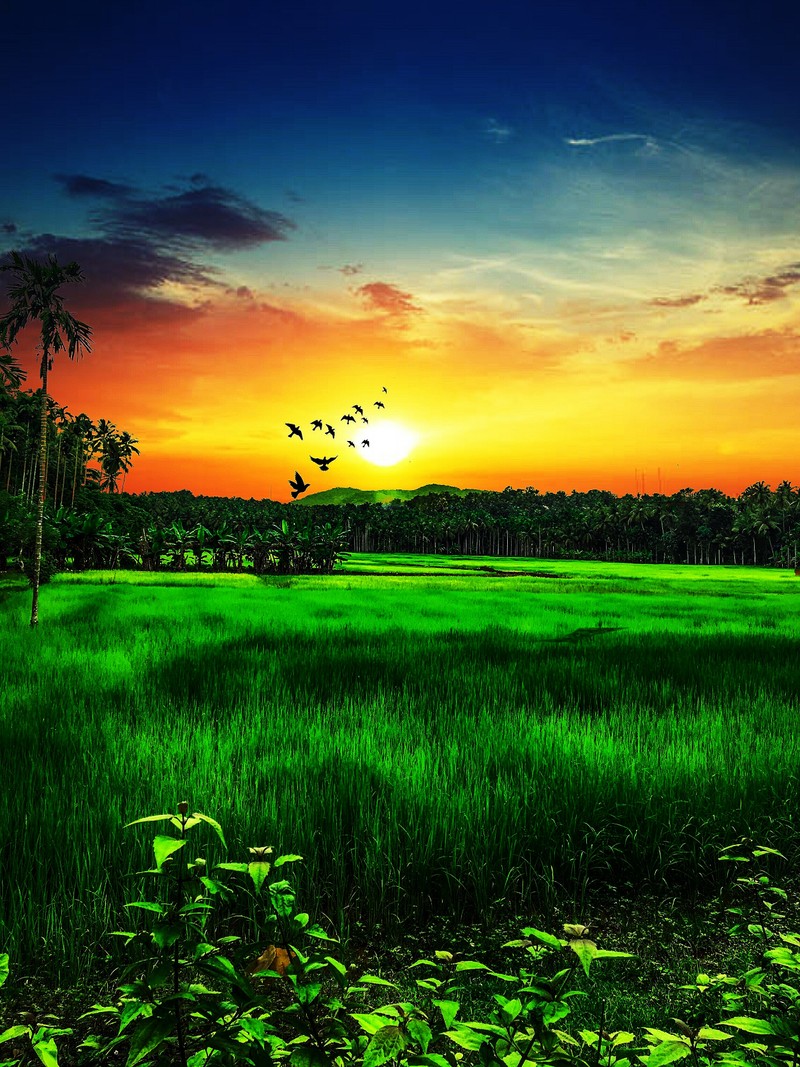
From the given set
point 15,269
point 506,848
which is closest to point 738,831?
point 506,848

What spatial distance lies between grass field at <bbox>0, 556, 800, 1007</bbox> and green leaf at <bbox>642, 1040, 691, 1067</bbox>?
6.73 feet

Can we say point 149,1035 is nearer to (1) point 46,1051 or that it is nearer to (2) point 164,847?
(2) point 164,847

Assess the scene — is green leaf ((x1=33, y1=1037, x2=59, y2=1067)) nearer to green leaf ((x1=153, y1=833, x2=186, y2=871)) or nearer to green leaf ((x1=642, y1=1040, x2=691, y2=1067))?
green leaf ((x1=153, y1=833, x2=186, y2=871))

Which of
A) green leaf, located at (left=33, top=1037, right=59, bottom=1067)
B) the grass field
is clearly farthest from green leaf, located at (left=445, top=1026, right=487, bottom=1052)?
the grass field

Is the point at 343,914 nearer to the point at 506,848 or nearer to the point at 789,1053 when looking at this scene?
the point at 506,848

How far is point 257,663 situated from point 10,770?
515cm

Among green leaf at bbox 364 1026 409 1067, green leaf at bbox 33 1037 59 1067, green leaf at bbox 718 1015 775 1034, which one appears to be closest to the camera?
green leaf at bbox 364 1026 409 1067

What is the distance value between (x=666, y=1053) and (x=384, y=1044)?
692 millimetres

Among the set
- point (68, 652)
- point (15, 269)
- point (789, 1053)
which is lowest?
point (68, 652)

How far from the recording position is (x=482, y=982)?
9.93 ft

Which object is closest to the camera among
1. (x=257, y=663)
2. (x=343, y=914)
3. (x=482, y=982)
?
(x=482, y=982)

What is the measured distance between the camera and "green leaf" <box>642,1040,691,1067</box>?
1.48m

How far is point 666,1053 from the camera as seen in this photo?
4.97ft

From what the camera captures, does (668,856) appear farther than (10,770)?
No
